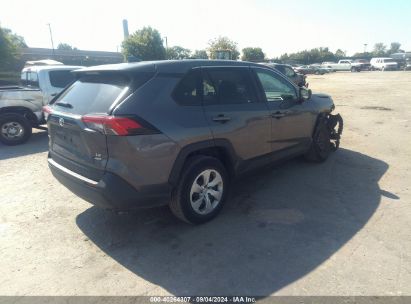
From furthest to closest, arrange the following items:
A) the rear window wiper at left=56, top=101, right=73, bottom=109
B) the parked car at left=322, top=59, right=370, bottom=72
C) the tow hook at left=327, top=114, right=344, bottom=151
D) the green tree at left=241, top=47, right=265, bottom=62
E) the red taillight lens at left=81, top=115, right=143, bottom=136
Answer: the green tree at left=241, top=47, right=265, bottom=62 → the parked car at left=322, top=59, right=370, bottom=72 → the tow hook at left=327, top=114, right=344, bottom=151 → the rear window wiper at left=56, top=101, right=73, bottom=109 → the red taillight lens at left=81, top=115, right=143, bottom=136

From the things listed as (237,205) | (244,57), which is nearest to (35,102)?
(237,205)

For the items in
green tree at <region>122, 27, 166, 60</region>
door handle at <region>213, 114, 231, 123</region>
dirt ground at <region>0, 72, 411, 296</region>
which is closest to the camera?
dirt ground at <region>0, 72, 411, 296</region>

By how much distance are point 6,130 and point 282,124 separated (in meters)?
6.50

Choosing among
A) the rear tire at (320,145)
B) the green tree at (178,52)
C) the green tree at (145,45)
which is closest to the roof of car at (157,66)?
the rear tire at (320,145)

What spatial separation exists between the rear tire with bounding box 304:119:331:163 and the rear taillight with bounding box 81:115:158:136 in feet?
11.6

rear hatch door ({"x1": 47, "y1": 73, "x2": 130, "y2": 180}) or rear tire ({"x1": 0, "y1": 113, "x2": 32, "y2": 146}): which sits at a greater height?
rear hatch door ({"x1": 47, "y1": 73, "x2": 130, "y2": 180})

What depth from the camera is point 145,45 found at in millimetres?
36312

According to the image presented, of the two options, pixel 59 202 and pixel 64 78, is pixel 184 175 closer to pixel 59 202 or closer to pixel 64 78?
pixel 59 202

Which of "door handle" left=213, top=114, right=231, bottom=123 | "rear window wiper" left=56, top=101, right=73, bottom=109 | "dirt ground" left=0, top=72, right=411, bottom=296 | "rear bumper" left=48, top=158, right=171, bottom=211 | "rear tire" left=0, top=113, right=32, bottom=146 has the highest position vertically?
"rear window wiper" left=56, top=101, right=73, bottom=109

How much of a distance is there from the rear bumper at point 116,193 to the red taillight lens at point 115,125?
42cm

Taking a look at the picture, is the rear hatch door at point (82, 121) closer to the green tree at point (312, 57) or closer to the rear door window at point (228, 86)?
the rear door window at point (228, 86)

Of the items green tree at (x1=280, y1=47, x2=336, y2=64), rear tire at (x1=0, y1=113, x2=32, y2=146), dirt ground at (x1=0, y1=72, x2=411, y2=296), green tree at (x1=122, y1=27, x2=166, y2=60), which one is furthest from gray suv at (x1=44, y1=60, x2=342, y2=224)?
green tree at (x1=280, y1=47, x2=336, y2=64)

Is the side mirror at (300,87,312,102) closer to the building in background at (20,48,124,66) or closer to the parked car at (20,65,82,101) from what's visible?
the parked car at (20,65,82,101)

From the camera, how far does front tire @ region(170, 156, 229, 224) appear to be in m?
3.54
